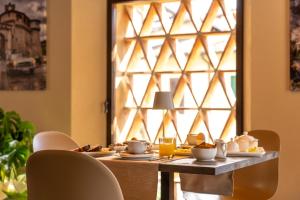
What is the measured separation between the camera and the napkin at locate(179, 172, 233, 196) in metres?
2.39

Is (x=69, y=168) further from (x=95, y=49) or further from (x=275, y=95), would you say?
(x=95, y=49)

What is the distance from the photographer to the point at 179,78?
12.6 feet

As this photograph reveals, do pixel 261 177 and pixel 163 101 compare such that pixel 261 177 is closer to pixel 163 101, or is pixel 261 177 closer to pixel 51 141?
pixel 163 101

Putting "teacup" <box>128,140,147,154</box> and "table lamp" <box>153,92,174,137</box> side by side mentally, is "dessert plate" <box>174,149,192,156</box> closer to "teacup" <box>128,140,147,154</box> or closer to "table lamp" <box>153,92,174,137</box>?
"teacup" <box>128,140,147,154</box>

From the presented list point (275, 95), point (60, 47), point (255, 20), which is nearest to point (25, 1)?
point (60, 47)

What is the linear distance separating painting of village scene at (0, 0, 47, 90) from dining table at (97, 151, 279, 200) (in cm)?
192

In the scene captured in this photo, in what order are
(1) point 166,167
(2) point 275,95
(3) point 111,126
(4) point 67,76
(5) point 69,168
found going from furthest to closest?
(3) point 111,126 < (4) point 67,76 < (2) point 275,95 < (1) point 166,167 < (5) point 69,168

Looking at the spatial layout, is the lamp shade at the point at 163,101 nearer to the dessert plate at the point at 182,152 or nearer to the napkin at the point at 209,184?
the napkin at the point at 209,184

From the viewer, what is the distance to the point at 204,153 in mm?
1938

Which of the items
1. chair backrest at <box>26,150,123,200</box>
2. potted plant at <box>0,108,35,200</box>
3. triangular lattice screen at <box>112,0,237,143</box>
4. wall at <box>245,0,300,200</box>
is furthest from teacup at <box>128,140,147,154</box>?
triangular lattice screen at <box>112,0,237,143</box>

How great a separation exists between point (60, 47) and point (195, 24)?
1006 millimetres

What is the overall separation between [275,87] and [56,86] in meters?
1.58

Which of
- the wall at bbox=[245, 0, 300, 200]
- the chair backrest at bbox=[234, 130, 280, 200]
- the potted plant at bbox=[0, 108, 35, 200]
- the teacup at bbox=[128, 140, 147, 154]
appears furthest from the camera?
the potted plant at bbox=[0, 108, 35, 200]

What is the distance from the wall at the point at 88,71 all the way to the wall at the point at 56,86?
0.05 metres
